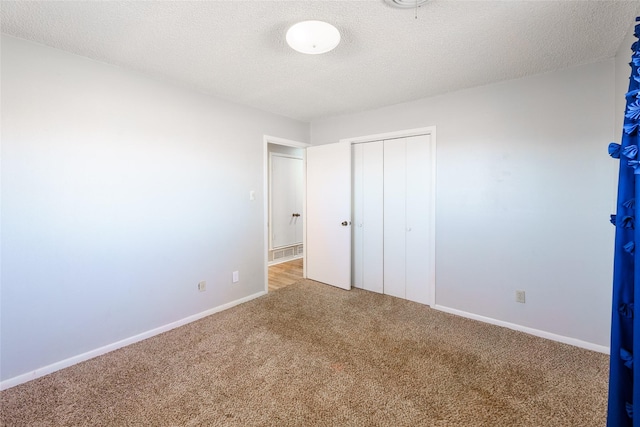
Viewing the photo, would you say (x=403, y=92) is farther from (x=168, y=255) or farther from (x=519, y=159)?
(x=168, y=255)

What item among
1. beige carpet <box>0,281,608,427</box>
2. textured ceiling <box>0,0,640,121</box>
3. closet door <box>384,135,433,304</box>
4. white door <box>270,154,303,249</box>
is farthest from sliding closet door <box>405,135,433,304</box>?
white door <box>270,154,303,249</box>

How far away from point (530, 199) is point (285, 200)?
3.89m

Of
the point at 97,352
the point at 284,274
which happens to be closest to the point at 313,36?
the point at 97,352

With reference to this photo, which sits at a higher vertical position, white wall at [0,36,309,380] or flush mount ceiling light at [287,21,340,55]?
flush mount ceiling light at [287,21,340,55]

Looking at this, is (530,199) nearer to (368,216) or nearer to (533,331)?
(533,331)

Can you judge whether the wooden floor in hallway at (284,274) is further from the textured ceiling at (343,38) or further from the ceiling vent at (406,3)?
the ceiling vent at (406,3)

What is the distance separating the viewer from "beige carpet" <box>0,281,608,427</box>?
165cm

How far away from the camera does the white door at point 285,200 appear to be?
530 centimetres

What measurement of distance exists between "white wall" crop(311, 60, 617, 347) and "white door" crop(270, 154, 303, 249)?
9.16 feet

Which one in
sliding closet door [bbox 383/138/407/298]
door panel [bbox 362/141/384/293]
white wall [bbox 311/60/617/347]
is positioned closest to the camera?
white wall [bbox 311/60/617/347]

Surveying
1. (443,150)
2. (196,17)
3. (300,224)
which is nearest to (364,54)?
(196,17)

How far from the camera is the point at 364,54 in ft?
7.00

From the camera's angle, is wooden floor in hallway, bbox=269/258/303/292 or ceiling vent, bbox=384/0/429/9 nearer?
ceiling vent, bbox=384/0/429/9

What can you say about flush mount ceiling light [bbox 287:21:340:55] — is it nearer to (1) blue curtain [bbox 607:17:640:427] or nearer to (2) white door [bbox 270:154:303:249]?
(1) blue curtain [bbox 607:17:640:427]
